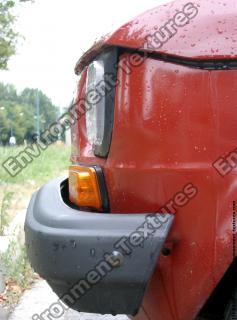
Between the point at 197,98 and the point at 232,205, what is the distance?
384 millimetres

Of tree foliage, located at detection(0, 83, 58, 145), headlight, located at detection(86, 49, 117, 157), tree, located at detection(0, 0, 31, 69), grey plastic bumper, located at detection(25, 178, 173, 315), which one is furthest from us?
tree foliage, located at detection(0, 83, 58, 145)

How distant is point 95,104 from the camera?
83.2 inches

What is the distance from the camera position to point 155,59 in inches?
73.2

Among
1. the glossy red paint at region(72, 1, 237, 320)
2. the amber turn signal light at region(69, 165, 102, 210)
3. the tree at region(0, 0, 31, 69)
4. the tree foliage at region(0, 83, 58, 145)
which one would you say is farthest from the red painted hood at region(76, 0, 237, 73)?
the tree foliage at region(0, 83, 58, 145)

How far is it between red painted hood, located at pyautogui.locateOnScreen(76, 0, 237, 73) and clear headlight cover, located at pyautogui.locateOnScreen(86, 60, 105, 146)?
0.20 metres

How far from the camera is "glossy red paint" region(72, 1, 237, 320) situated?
1.78 m

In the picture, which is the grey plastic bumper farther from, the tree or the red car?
the tree

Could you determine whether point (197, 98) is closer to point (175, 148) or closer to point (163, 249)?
point (175, 148)

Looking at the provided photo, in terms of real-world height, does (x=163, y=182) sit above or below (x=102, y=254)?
above

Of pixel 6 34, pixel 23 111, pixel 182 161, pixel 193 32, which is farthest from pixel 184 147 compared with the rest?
pixel 23 111

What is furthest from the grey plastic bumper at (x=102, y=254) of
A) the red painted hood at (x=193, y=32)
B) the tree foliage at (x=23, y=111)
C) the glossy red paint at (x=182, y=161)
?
the tree foliage at (x=23, y=111)

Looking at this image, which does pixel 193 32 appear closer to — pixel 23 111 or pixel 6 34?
pixel 6 34

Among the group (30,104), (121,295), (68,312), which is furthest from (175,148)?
(30,104)

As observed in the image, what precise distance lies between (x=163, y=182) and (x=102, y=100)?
429mm
